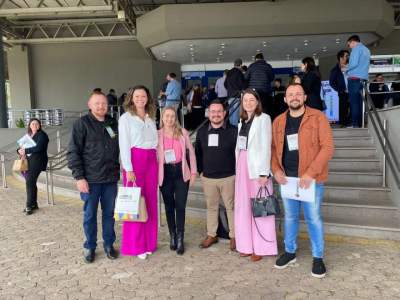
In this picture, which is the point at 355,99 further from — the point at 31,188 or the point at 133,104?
the point at 31,188

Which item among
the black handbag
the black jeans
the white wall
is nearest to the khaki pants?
the black jeans

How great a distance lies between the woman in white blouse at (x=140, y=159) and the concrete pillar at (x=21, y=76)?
17269 mm

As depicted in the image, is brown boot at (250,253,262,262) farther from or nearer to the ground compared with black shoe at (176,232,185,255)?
nearer to the ground

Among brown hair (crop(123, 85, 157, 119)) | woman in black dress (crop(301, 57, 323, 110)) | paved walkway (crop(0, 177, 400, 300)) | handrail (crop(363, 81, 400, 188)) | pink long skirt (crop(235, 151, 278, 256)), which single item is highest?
woman in black dress (crop(301, 57, 323, 110))

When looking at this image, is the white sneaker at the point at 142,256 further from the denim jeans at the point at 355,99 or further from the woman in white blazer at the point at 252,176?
the denim jeans at the point at 355,99

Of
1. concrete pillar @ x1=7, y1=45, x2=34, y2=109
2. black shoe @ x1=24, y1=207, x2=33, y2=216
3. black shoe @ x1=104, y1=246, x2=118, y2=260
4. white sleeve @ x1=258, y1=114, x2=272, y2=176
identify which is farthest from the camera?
concrete pillar @ x1=7, y1=45, x2=34, y2=109

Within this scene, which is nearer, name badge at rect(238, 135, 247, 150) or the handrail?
name badge at rect(238, 135, 247, 150)

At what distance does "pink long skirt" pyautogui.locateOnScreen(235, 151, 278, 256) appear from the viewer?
352cm

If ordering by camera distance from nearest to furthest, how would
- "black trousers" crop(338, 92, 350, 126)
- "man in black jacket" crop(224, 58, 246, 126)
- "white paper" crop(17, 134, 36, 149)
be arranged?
"white paper" crop(17, 134, 36, 149) → "man in black jacket" crop(224, 58, 246, 126) → "black trousers" crop(338, 92, 350, 126)

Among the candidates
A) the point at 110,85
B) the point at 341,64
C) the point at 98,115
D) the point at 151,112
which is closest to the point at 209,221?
the point at 151,112

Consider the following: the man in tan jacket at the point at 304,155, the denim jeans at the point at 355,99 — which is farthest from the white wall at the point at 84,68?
the man in tan jacket at the point at 304,155

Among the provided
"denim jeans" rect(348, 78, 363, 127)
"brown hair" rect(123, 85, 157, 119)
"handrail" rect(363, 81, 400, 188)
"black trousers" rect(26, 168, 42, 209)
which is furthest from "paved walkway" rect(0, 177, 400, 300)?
"denim jeans" rect(348, 78, 363, 127)

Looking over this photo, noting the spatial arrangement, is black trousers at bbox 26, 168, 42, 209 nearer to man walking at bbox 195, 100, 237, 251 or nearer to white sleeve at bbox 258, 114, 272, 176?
man walking at bbox 195, 100, 237, 251

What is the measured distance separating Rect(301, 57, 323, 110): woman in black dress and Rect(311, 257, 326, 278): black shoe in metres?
3.21
